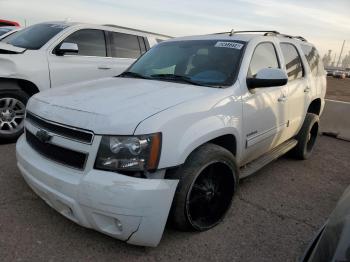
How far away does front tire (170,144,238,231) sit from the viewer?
279 cm

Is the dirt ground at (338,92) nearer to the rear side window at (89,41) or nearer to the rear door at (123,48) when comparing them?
the rear door at (123,48)

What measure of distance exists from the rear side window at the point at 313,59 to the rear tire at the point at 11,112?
4.12 meters

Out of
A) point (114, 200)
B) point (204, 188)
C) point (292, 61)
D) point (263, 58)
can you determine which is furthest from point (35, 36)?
point (114, 200)

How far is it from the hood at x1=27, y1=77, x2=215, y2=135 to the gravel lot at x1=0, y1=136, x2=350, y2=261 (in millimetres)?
943

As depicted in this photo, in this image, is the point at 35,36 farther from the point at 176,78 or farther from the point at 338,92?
the point at 338,92

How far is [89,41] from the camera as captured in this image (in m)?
6.14

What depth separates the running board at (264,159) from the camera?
3777mm

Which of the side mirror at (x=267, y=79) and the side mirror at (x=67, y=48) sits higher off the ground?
the side mirror at (x=267, y=79)

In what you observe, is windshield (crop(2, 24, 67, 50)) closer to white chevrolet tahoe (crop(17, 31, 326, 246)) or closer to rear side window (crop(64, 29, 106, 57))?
rear side window (crop(64, 29, 106, 57))

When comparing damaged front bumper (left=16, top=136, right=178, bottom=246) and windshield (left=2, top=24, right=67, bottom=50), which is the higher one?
windshield (left=2, top=24, right=67, bottom=50)

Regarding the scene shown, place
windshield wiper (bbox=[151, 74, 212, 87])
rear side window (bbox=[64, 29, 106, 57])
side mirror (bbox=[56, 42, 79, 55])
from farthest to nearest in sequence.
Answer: rear side window (bbox=[64, 29, 106, 57]) → side mirror (bbox=[56, 42, 79, 55]) → windshield wiper (bbox=[151, 74, 212, 87])

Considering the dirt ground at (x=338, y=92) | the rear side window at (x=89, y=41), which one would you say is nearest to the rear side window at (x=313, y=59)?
the rear side window at (x=89, y=41)

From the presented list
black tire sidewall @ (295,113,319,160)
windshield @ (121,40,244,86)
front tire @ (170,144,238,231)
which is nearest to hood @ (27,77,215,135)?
windshield @ (121,40,244,86)

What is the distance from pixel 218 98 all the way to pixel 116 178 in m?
1.21
